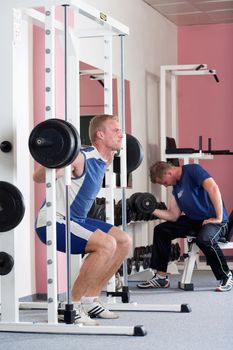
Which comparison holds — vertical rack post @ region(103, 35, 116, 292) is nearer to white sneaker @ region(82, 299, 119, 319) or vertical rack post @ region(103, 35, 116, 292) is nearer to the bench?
white sneaker @ region(82, 299, 119, 319)

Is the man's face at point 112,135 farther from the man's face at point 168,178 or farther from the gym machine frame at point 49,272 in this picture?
the man's face at point 168,178

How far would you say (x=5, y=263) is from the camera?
12.7 feet

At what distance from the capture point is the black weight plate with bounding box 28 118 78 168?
372cm

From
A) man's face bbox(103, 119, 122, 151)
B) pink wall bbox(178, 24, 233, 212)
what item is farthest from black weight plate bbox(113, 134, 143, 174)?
pink wall bbox(178, 24, 233, 212)

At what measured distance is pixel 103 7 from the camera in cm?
643

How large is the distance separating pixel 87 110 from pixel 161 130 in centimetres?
164

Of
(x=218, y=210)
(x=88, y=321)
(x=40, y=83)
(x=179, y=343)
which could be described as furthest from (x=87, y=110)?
(x=179, y=343)

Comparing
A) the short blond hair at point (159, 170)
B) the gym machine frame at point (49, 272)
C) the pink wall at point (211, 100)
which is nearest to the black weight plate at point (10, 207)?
the gym machine frame at point (49, 272)

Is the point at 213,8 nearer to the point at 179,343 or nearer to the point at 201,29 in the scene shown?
the point at 201,29

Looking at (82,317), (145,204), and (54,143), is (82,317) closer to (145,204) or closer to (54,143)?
(54,143)

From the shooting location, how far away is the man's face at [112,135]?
14.2 feet

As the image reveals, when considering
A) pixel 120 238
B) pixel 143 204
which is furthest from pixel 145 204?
pixel 120 238

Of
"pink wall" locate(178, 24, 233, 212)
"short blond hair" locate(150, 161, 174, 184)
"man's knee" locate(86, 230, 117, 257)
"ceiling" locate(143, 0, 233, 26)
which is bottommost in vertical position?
"man's knee" locate(86, 230, 117, 257)

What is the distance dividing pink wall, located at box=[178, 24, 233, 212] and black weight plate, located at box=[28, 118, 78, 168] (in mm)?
4991
